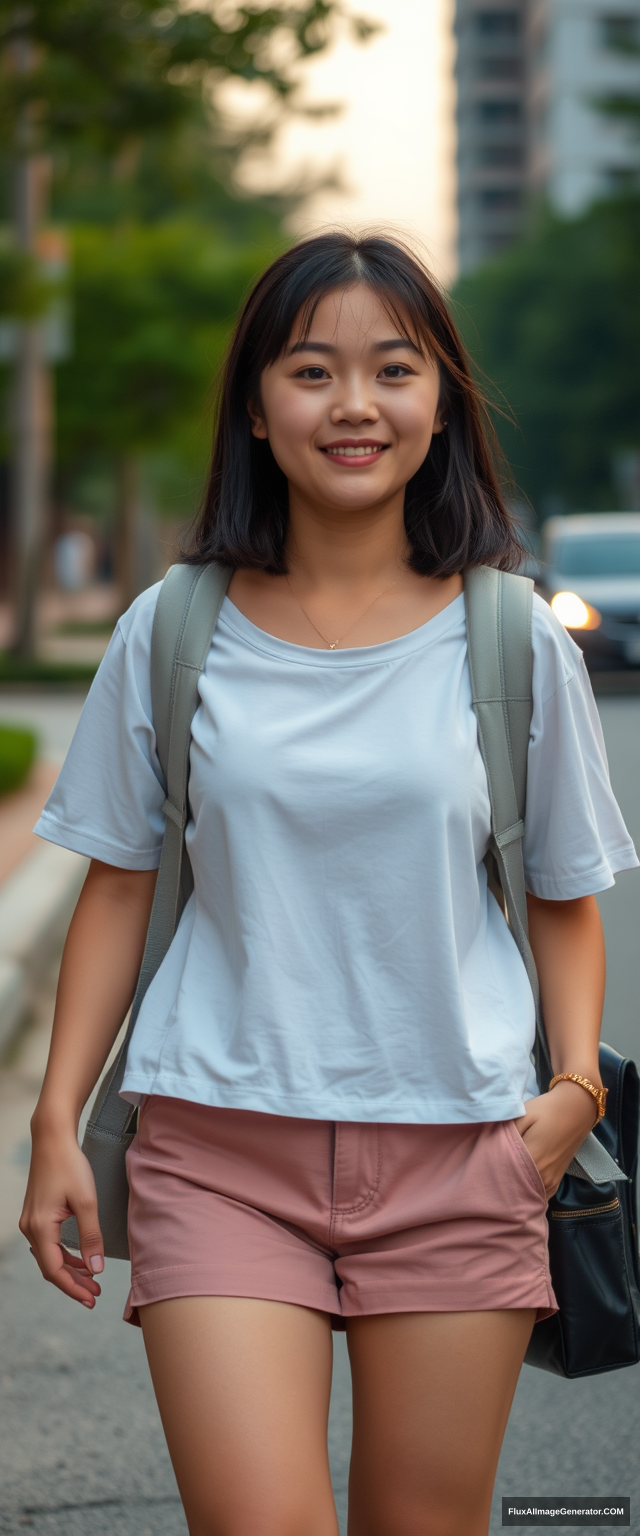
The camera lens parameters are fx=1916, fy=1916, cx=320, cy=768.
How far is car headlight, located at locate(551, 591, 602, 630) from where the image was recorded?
18.3 meters

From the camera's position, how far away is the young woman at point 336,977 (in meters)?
2.03

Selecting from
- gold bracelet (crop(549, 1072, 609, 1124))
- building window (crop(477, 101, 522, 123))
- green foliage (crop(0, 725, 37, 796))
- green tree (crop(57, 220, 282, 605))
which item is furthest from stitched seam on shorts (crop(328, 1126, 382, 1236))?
building window (crop(477, 101, 522, 123))

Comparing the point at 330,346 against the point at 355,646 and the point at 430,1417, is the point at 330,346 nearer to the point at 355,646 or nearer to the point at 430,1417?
the point at 355,646

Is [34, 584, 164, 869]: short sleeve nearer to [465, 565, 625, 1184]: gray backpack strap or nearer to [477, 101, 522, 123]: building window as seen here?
[465, 565, 625, 1184]: gray backpack strap

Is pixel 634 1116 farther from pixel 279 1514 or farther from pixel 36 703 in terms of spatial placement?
pixel 36 703

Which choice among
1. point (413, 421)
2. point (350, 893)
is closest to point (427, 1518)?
point (350, 893)

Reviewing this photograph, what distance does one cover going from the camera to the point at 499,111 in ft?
493

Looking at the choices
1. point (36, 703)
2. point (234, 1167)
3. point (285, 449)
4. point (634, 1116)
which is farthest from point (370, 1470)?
point (36, 703)

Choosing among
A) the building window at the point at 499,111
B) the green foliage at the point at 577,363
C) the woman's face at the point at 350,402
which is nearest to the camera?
the woman's face at the point at 350,402

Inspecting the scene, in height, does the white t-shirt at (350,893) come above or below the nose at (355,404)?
below

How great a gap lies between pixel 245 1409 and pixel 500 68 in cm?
15713

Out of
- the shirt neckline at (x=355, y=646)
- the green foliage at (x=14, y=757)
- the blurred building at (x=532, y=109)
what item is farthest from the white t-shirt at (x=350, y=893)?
the blurred building at (x=532, y=109)

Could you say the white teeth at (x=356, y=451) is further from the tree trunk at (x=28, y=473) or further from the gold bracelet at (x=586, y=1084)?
the tree trunk at (x=28, y=473)

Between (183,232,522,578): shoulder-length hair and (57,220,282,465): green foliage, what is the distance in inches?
941
